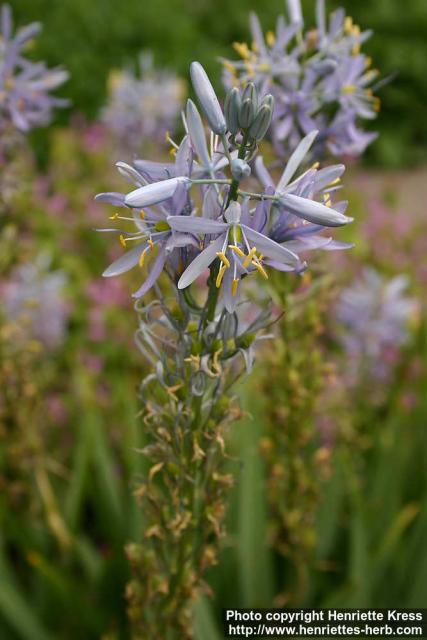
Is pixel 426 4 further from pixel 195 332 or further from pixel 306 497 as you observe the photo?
pixel 195 332

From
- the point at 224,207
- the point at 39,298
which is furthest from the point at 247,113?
the point at 39,298

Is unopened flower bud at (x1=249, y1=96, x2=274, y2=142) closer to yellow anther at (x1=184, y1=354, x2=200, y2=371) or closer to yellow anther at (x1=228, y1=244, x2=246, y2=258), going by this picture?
yellow anther at (x1=228, y1=244, x2=246, y2=258)

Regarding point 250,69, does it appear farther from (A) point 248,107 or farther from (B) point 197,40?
(B) point 197,40

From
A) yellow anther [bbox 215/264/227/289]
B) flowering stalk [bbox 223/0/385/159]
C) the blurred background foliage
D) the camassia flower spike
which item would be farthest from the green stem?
the blurred background foliage

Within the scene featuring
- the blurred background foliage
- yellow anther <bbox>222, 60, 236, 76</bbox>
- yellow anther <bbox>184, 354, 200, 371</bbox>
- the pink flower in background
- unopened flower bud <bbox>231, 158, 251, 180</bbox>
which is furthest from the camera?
the blurred background foliage

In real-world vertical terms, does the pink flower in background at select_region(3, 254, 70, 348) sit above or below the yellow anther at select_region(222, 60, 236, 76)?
below

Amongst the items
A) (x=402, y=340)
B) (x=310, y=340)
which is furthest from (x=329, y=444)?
(x=310, y=340)

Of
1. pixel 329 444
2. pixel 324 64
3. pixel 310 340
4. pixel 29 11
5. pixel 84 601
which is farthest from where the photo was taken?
pixel 29 11
